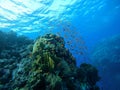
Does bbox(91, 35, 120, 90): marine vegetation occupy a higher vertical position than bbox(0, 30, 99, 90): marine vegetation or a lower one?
higher

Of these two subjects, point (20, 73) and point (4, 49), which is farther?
point (4, 49)

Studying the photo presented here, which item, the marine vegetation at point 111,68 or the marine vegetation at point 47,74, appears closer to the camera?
the marine vegetation at point 47,74

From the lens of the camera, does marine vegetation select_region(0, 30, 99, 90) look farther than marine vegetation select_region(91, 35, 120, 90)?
No

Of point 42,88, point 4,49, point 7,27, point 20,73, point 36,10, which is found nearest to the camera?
point 42,88

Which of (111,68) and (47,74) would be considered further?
(111,68)

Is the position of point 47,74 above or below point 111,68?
below

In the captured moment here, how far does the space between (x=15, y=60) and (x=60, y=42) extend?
2.96 m

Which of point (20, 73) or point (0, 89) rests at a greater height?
point (20, 73)

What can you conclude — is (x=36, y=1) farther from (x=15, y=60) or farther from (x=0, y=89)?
(x=0, y=89)

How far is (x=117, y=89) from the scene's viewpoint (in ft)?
81.5

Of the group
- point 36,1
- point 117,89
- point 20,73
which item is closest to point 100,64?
point 117,89

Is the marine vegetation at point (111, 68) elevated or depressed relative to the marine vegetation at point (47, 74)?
elevated

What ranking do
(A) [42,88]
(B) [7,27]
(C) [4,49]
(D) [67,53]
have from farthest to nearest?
Answer: 1. (B) [7,27]
2. (C) [4,49]
3. (D) [67,53]
4. (A) [42,88]

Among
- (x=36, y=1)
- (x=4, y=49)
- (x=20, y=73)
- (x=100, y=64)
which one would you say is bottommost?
(x=20, y=73)
